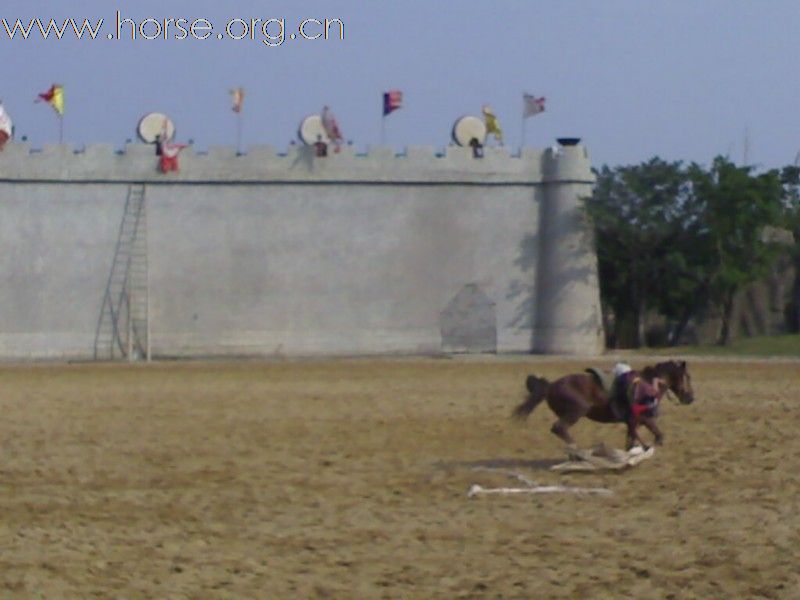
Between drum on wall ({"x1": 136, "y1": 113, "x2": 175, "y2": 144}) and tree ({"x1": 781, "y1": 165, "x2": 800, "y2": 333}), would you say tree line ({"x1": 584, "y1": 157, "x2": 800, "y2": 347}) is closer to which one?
tree ({"x1": 781, "y1": 165, "x2": 800, "y2": 333})

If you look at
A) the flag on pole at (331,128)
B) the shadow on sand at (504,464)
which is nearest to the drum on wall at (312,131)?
the flag on pole at (331,128)

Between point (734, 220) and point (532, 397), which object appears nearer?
point (532, 397)

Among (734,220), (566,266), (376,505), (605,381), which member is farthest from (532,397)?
(734,220)

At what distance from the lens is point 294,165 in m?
43.8

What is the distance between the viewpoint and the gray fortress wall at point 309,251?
140 ft

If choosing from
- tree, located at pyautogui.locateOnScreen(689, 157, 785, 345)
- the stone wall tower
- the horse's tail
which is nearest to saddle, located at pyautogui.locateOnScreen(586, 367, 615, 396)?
the horse's tail

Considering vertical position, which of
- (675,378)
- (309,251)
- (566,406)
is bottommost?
(566,406)

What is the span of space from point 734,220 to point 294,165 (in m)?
11.8

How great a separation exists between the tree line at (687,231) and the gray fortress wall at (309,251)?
2.50m

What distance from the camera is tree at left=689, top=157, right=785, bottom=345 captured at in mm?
45750

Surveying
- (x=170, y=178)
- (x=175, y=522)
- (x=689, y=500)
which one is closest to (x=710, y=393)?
(x=689, y=500)

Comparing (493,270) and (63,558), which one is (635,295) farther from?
(63,558)

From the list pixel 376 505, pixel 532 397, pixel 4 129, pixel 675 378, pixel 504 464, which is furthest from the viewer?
pixel 4 129

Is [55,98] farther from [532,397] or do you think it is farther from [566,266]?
[532,397]
